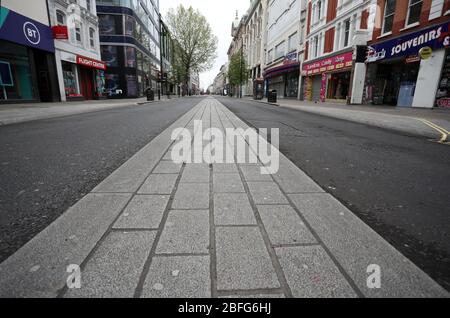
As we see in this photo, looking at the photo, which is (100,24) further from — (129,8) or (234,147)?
(234,147)

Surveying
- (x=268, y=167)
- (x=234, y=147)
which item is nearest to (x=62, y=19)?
(x=234, y=147)

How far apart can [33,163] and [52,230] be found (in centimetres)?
234

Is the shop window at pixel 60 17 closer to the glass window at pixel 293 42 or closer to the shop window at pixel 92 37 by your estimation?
the shop window at pixel 92 37

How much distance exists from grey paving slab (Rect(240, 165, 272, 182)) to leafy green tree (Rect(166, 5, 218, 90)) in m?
52.4

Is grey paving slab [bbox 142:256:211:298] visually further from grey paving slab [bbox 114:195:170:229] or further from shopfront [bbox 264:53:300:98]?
shopfront [bbox 264:53:300:98]

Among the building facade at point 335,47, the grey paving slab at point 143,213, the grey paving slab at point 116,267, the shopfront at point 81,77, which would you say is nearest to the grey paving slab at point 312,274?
the grey paving slab at point 116,267

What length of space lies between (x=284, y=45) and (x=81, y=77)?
84.8 feet

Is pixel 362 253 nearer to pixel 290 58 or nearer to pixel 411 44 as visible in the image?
pixel 411 44

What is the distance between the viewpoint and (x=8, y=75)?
13062 millimetres

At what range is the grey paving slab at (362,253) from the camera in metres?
1.21

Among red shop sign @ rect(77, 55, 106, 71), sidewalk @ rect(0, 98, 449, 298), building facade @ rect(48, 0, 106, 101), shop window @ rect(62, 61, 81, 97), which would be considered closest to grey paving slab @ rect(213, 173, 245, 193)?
sidewalk @ rect(0, 98, 449, 298)

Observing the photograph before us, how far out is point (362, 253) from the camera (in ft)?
4.83

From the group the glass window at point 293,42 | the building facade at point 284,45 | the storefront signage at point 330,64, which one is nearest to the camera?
the storefront signage at point 330,64

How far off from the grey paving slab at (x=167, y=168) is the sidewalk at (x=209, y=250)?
0.58m
